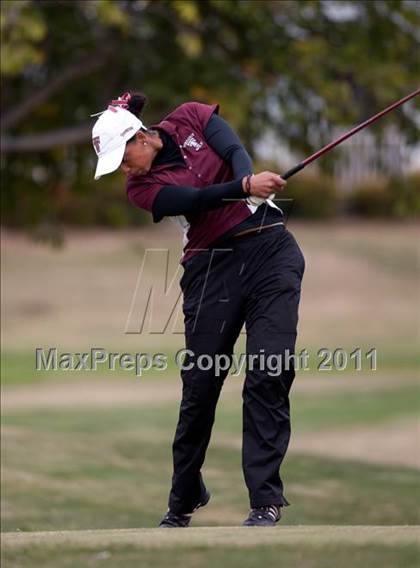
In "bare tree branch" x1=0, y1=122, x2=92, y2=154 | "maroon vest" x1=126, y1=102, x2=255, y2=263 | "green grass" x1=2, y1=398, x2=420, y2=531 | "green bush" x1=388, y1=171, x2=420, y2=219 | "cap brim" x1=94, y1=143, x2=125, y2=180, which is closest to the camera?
"cap brim" x1=94, y1=143, x2=125, y2=180

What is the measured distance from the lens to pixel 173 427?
58.9 feet

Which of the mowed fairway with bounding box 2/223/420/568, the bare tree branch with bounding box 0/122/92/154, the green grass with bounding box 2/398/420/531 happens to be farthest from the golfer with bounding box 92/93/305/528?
the bare tree branch with bounding box 0/122/92/154

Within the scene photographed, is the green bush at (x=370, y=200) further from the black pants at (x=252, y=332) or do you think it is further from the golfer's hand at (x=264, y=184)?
the golfer's hand at (x=264, y=184)

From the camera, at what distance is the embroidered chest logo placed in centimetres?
725

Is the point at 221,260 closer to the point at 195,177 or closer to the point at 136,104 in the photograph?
the point at 195,177

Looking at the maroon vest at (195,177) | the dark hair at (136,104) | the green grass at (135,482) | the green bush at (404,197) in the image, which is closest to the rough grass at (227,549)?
the maroon vest at (195,177)

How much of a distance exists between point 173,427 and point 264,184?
37.4 feet

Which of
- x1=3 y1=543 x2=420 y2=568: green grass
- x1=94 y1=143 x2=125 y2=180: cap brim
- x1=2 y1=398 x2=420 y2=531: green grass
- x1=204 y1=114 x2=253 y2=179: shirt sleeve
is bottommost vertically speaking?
x1=3 y1=543 x2=420 y2=568: green grass

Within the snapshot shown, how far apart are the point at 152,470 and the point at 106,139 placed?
6451 millimetres

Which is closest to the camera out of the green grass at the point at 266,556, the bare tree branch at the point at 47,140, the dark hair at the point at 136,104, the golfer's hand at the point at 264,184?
the green grass at the point at 266,556

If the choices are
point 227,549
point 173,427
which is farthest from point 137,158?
point 173,427

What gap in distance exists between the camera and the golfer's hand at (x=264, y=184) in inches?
269

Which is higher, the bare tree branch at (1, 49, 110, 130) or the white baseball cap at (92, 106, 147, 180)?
the bare tree branch at (1, 49, 110, 130)

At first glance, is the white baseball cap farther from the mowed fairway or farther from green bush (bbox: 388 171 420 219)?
green bush (bbox: 388 171 420 219)
